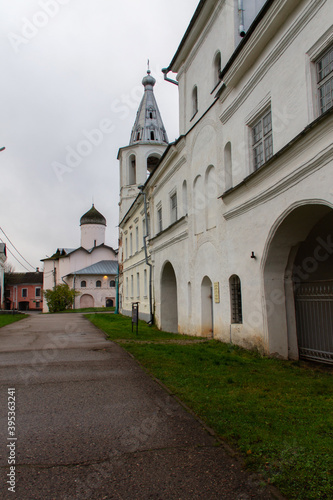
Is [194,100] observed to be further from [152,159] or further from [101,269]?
[101,269]

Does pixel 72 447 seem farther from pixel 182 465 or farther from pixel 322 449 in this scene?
pixel 322 449

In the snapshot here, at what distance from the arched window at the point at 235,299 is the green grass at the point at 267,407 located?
Answer: 69.4 inches

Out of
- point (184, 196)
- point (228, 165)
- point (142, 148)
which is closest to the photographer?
point (228, 165)

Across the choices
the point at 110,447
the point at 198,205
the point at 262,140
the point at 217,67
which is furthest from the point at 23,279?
the point at 110,447

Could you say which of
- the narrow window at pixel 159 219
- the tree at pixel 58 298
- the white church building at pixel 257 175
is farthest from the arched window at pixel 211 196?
the tree at pixel 58 298

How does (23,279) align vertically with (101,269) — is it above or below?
above

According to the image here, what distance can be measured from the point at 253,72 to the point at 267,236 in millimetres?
4074

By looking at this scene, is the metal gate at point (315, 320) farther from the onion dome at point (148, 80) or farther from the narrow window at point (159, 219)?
the onion dome at point (148, 80)

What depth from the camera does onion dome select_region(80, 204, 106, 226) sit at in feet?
224

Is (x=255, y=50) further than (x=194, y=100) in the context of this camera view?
No

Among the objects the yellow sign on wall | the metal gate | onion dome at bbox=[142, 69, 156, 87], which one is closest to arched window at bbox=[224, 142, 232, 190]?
the yellow sign on wall

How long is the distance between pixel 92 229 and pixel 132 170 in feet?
119

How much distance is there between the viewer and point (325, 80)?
762 centimetres

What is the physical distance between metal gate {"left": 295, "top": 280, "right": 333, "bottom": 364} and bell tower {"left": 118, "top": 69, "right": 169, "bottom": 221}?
925 inches
